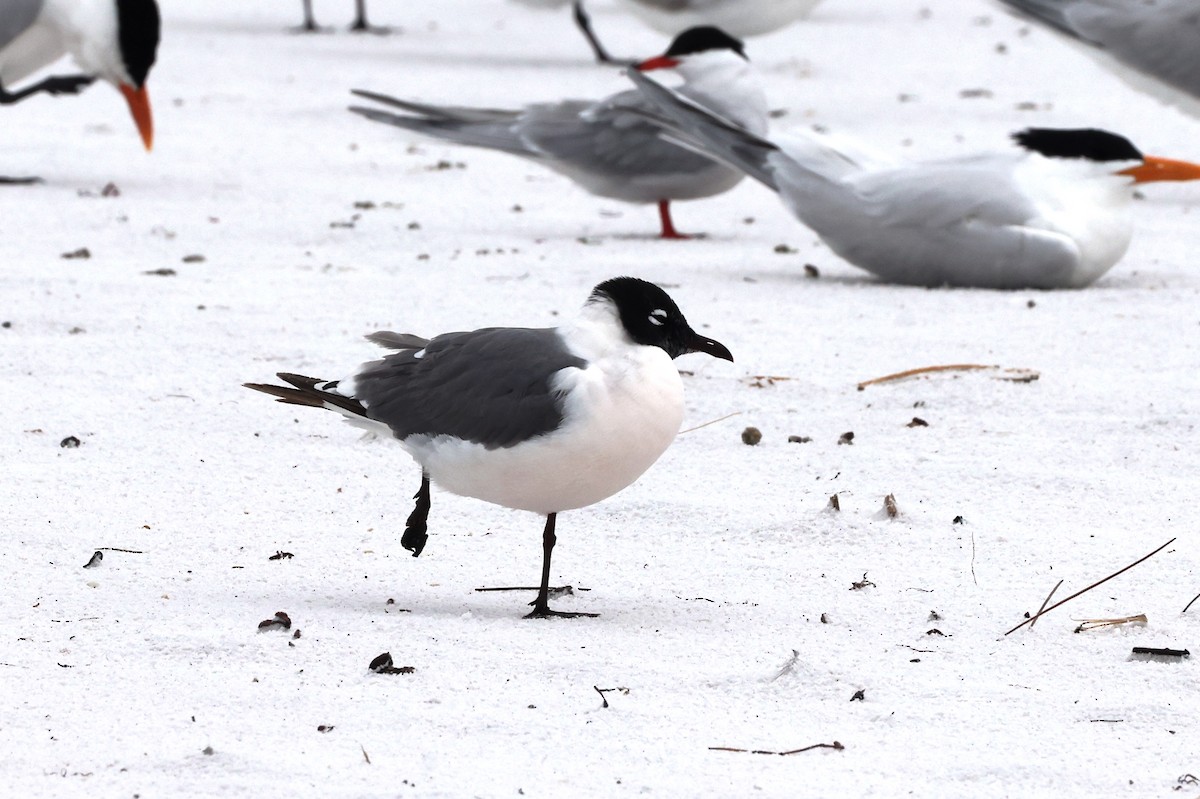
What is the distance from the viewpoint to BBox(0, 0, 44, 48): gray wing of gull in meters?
6.51

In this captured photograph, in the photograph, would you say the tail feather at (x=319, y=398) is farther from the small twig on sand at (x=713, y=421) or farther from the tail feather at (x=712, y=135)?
the tail feather at (x=712, y=135)

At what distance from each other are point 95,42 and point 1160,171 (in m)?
3.98

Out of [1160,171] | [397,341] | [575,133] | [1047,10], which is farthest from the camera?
[1047,10]

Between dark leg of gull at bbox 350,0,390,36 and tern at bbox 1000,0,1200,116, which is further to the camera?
dark leg of gull at bbox 350,0,390,36

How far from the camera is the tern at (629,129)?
6117 mm

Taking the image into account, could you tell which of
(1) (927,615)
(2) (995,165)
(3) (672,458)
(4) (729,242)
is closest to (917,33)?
(4) (729,242)

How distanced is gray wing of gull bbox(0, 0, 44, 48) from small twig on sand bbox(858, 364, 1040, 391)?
3856mm

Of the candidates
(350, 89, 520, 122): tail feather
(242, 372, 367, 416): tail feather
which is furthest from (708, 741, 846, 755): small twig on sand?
(350, 89, 520, 122): tail feather

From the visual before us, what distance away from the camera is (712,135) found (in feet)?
18.7

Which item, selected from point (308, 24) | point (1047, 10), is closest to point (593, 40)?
point (308, 24)

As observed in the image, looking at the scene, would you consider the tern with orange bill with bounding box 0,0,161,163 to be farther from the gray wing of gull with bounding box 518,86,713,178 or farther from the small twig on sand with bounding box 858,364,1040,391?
the small twig on sand with bounding box 858,364,1040,391

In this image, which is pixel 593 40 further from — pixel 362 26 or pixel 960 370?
pixel 960 370

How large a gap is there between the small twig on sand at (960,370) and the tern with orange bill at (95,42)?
3.61 meters

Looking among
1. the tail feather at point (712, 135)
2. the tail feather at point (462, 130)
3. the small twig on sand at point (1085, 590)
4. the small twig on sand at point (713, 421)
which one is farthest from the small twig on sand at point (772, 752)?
the tail feather at point (462, 130)
